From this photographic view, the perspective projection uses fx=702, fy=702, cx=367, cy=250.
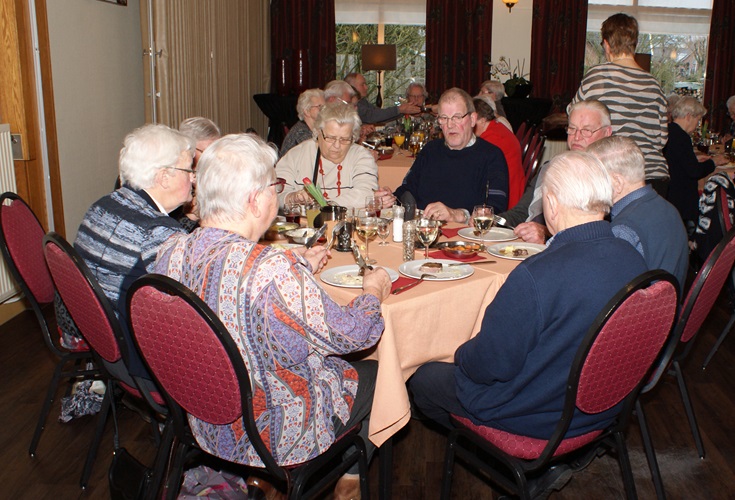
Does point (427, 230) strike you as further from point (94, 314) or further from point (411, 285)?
point (94, 314)

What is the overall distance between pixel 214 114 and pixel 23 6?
3.22 meters

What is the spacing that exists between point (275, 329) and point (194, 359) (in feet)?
0.69

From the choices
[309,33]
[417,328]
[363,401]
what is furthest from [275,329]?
[309,33]

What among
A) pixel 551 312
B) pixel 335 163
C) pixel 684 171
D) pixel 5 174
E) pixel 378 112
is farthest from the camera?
pixel 378 112

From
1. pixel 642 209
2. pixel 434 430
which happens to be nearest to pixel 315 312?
pixel 642 209

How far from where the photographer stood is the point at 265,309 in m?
Result: 1.61

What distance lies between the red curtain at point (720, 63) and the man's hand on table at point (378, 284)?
8.78 m

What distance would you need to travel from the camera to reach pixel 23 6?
162 inches

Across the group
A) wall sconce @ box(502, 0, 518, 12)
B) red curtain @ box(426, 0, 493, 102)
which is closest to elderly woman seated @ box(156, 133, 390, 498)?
wall sconce @ box(502, 0, 518, 12)

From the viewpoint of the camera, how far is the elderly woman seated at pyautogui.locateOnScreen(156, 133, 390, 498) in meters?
1.62

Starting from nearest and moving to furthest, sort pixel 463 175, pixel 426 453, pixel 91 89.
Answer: pixel 426 453 < pixel 463 175 < pixel 91 89

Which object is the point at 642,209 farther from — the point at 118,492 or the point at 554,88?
the point at 554,88

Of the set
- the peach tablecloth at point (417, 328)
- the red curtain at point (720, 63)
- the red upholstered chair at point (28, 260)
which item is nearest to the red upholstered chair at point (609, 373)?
the peach tablecloth at point (417, 328)

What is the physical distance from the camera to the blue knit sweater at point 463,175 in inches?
142
